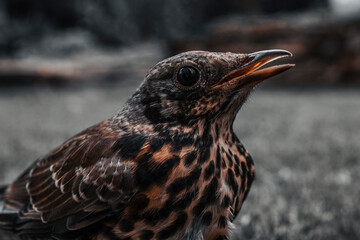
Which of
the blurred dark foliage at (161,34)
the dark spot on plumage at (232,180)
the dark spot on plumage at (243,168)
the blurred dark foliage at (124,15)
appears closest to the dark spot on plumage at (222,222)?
the dark spot on plumage at (232,180)

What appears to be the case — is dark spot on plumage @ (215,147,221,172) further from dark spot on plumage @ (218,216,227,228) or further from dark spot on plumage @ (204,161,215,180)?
dark spot on plumage @ (218,216,227,228)

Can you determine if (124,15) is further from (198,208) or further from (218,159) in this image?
(198,208)

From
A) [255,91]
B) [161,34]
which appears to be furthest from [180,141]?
[161,34]

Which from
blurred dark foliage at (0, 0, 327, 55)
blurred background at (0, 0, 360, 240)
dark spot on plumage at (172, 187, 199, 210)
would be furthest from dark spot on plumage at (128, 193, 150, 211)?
blurred dark foliage at (0, 0, 327, 55)

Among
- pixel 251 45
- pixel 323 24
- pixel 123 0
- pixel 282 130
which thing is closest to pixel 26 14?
pixel 123 0

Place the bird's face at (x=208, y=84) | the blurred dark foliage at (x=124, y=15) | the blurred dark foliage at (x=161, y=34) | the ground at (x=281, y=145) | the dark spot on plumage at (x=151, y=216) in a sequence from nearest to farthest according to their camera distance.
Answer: the dark spot on plumage at (x=151, y=216) → the bird's face at (x=208, y=84) → the ground at (x=281, y=145) → the blurred dark foliage at (x=161, y=34) → the blurred dark foliage at (x=124, y=15)

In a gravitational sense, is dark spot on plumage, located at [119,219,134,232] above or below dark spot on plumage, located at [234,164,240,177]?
above

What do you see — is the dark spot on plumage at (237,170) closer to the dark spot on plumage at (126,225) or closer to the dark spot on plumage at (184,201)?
the dark spot on plumage at (184,201)

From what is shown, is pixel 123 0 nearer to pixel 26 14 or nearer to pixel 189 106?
pixel 26 14
